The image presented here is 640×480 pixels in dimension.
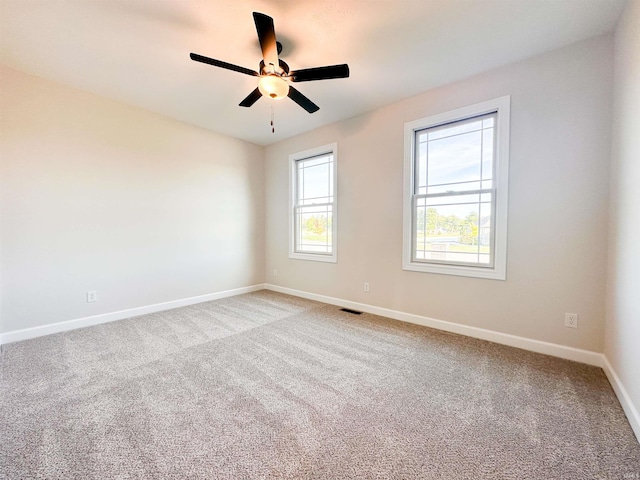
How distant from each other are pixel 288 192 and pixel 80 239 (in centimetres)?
289

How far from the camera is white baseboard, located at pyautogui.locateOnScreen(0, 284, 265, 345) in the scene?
2.69 metres

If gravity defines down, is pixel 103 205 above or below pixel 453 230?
above

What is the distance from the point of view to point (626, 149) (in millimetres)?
1814

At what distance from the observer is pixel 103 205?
10.5 ft

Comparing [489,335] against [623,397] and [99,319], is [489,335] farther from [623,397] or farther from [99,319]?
[99,319]

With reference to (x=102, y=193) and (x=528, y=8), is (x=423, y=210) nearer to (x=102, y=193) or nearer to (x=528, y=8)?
(x=528, y=8)

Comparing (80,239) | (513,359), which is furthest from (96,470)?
(513,359)

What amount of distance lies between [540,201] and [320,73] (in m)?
2.31

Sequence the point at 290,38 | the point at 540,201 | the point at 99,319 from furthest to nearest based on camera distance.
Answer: the point at 99,319
the point at 540,201
the point at 290,38

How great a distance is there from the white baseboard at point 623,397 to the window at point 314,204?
9.58ft

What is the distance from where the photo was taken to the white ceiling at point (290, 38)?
A: 1891 mm

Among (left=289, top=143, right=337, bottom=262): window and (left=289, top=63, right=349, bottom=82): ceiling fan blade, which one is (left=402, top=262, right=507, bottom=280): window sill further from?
(left=289, top=63, right=349, bottom=82): ceiling fan blade

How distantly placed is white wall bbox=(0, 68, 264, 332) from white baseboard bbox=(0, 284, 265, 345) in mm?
62

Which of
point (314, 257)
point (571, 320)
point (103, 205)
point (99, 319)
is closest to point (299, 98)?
point (314, 257)
